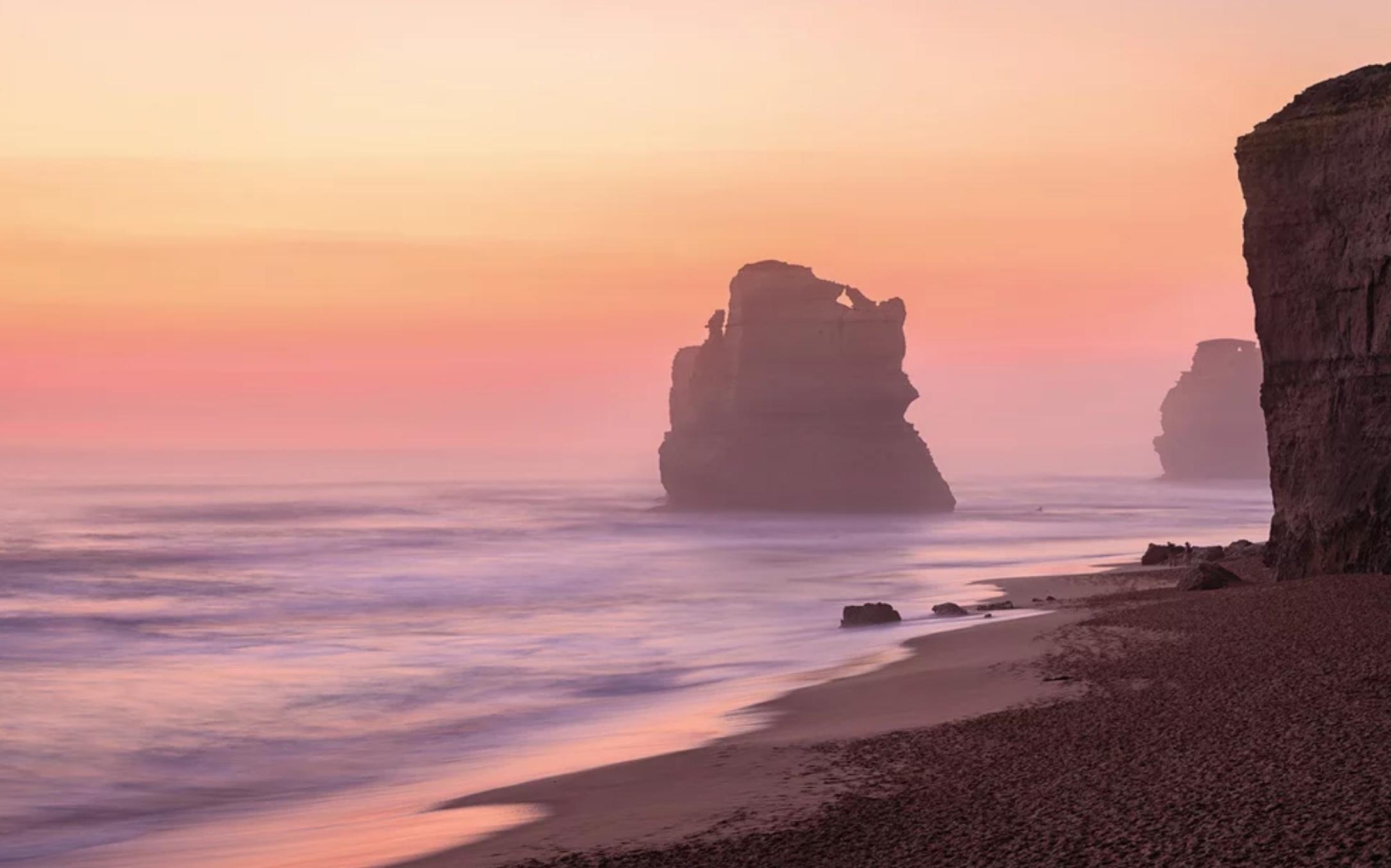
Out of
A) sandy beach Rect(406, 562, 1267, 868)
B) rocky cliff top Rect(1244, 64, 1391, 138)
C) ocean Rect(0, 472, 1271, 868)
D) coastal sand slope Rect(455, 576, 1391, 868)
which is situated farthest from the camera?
rocky cliff top Rect(1244, 64, 1391, 138)

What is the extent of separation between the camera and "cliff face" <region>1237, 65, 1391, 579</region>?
27.9 m

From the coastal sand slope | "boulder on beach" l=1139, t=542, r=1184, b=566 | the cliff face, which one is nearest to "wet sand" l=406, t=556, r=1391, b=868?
the coastal sand slope

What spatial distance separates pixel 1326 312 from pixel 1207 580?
7110 millimetres

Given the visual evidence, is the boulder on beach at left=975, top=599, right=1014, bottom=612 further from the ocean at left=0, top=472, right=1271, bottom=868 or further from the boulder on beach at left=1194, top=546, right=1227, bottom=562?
the boulder on beach at left=1194, top=546, right=1227, bottom=562

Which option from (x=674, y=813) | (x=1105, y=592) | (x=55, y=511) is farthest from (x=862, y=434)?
(x=674, y=813)

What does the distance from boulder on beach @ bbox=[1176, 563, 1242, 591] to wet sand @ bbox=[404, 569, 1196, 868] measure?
608cm

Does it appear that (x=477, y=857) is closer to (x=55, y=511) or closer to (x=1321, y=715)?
(x=1321, y=715)

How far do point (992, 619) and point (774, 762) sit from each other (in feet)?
56.4

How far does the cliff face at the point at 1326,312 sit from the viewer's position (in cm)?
2789

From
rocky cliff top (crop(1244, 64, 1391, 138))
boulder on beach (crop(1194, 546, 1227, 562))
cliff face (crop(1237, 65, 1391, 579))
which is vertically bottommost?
boulder on beach (crop(1194, 546, 1227, 562))

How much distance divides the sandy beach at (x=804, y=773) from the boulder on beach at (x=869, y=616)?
28.5ft

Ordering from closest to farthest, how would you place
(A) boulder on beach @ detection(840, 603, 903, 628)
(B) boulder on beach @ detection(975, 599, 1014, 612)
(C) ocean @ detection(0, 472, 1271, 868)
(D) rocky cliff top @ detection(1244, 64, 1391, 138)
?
(C) ocean @ detection(0, 472, 1271, 868) < (D) rocky cliff top @ detection(1244, 64, 1391, 138) < (A) boulder on beach @ detection(840, 603, 903, 628) < (B) boulder on beach @ detection(975, 599, 1014, 612)

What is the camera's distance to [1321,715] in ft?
43.7

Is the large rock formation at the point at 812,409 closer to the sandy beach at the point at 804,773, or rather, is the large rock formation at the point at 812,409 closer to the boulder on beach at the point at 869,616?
the boulder on beach at the point at 869,616
